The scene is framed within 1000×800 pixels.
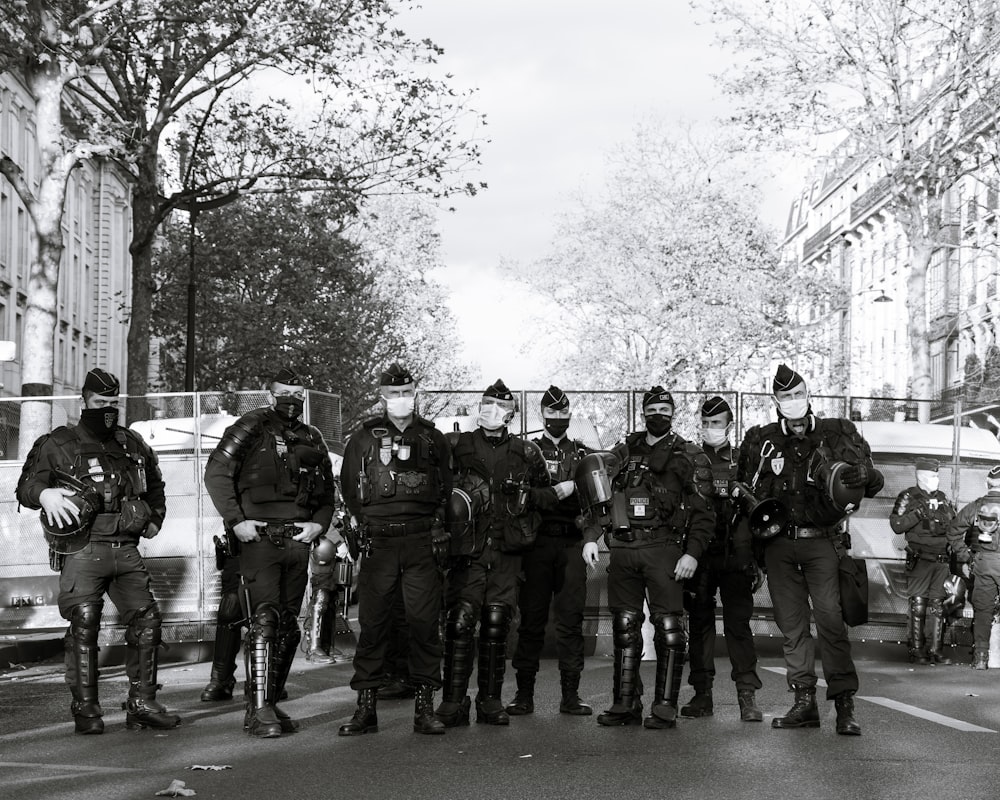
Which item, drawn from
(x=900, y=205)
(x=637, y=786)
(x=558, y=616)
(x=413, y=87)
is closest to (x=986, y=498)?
(x=558, y=616)

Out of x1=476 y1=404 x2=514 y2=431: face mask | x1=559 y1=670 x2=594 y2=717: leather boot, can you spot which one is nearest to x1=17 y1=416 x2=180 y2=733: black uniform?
x1=476 y1=404 x2=514 y2=431: face mask

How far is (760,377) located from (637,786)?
33.6 meters

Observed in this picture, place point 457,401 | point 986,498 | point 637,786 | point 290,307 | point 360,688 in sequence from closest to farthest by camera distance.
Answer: point 637,786 → point 360,688 → point 986,498 → point 457,401 → point 290,307

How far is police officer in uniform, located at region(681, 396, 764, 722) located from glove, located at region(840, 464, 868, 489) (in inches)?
35.8

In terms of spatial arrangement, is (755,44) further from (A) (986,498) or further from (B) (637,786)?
(B) (637,786)

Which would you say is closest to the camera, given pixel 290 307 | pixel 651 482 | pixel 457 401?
pixel 651 482

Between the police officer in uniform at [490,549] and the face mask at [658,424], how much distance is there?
0.70 meters

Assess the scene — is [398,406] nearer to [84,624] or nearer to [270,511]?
[270,511]

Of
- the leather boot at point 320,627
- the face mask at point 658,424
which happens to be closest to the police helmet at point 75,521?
the face mask at point 658,424

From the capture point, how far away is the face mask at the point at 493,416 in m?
9.24

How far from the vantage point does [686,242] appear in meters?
38.7

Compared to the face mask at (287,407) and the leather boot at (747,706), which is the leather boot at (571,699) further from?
the face mask at (287,407)

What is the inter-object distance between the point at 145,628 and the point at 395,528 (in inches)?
60.8

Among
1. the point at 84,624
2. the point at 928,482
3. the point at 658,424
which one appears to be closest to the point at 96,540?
the point at 84,624
